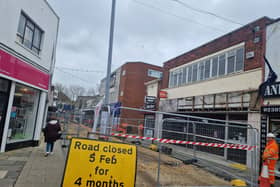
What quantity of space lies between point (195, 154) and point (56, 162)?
5.86 meters

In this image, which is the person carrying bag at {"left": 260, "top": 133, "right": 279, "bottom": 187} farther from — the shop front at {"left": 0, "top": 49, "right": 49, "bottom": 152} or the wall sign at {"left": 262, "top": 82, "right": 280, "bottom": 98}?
the shop front at {"left": 0, "top": 49, "right": 49, "bottom": 152}

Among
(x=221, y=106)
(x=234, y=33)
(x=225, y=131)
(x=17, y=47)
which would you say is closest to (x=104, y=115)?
(x=225, y=131)

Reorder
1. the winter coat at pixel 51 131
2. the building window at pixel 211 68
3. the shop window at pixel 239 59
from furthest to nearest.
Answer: the building window at pixel 211 68, the shop window at pixel 239 59, the winter coat at pixel 51 131

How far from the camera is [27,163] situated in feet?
23.3

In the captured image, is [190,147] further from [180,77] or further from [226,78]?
[180,77]

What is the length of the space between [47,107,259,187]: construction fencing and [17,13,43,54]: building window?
13.4ft

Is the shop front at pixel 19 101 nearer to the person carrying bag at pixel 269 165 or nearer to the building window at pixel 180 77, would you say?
the person carrying bag at pixel 269 165

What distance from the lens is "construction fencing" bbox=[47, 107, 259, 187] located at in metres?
6.13

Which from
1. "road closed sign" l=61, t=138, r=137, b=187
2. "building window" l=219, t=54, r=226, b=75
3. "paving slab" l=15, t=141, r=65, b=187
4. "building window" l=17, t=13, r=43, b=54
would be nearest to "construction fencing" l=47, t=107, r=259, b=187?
"road closed sign" l=61, t=138, r=137, b=187

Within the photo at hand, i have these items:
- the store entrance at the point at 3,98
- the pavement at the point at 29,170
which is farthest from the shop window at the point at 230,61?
the store entrance at the point at 3,98

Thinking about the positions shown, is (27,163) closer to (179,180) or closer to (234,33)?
(179,180)

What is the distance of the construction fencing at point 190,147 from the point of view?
613cm

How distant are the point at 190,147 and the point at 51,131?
6.53 m

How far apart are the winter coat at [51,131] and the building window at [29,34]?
4.02m
